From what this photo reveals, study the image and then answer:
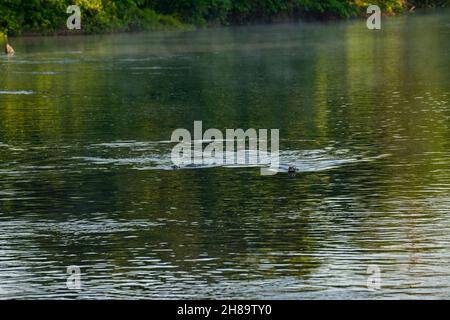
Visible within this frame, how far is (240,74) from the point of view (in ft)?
178

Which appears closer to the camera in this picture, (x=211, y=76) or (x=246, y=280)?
(x=246, y=280)

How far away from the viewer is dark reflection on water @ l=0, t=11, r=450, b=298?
18.5 metres

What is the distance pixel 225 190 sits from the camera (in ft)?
82.7

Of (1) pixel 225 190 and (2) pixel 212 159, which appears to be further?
(2) pixel 212 159

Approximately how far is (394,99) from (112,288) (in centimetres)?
2591

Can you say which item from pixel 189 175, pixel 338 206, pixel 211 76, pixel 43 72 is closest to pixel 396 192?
pixel 338 206

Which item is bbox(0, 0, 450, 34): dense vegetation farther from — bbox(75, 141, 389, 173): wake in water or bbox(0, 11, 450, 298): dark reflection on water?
bbox(75, 141, 389, 173): wake in water

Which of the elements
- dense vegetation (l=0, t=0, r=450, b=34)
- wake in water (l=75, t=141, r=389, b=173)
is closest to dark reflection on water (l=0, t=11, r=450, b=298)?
wake in water (l=75, t=141, r=389, b=173)

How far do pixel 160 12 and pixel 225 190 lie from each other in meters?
72.4

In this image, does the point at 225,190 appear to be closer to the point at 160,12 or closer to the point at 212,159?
the point at 212,159

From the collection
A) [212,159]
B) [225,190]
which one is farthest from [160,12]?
[225,190]

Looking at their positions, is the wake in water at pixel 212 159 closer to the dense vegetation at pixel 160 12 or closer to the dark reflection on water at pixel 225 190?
the dark reflection on water at pixel 225 190

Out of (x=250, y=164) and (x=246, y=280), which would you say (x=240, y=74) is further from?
(x=246, y=280)

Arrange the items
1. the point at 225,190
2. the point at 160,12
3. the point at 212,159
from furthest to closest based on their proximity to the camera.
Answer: the point at 160,12
the point at 212,159
the point at 225,190
